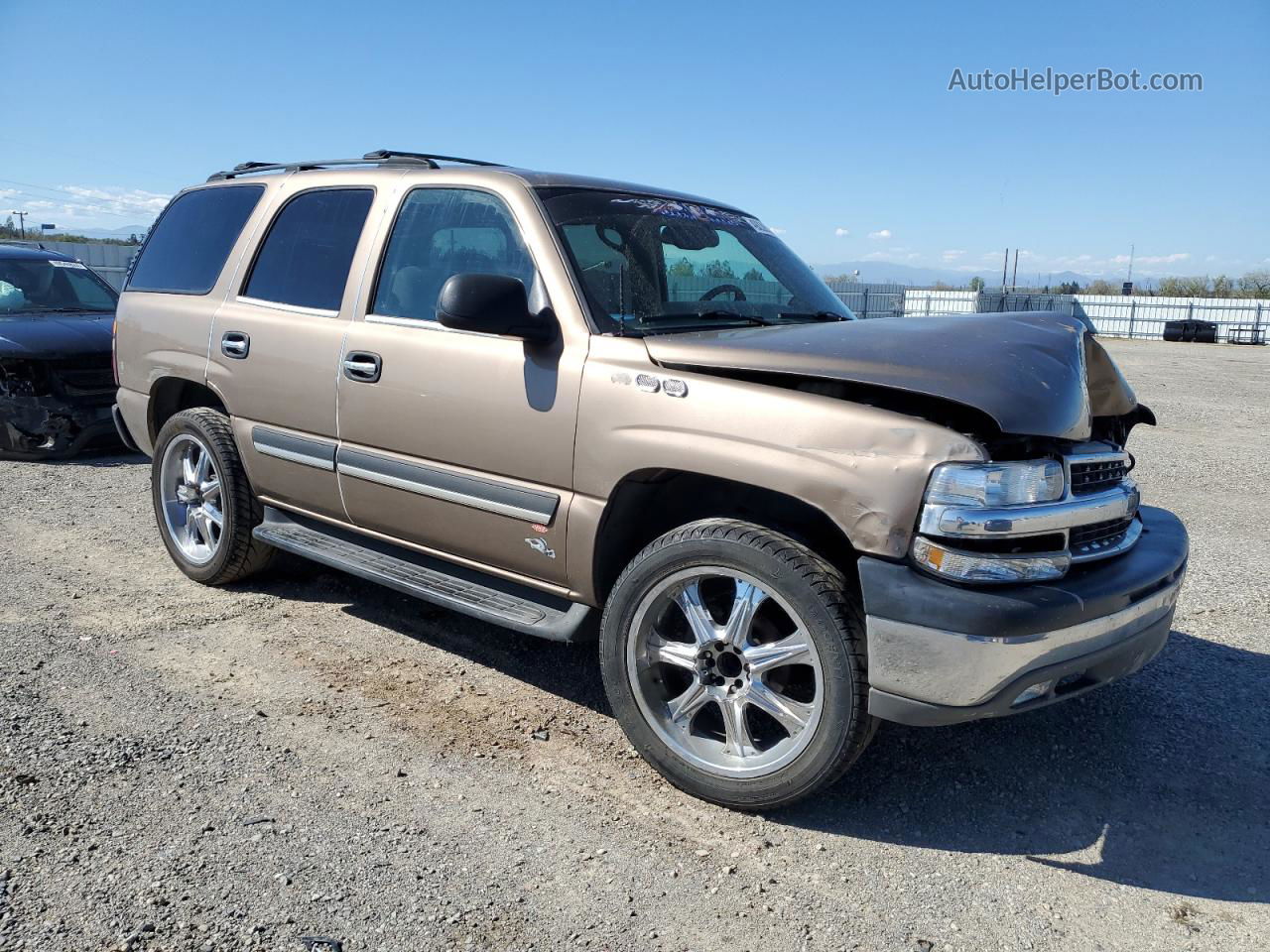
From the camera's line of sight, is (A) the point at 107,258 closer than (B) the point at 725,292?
No

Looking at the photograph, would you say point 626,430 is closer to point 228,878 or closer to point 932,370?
point 932,370

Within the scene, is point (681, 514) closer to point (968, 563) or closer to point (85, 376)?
point (968, 563)

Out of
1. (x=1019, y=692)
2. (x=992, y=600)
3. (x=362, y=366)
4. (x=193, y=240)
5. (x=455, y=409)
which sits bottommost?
(x=1019, y=692)

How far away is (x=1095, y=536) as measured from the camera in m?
2.97

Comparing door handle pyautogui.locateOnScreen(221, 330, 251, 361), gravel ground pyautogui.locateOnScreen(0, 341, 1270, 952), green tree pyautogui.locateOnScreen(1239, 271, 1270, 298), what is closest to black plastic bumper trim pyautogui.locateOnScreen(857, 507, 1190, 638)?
gravel ground pyautogui.locateOnScreen(0, 341, 1270, 952)

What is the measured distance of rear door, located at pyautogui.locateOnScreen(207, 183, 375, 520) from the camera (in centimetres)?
413

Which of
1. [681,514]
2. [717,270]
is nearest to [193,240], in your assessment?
[717,270]

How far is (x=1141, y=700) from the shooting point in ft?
12.8

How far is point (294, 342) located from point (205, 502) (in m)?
1.24

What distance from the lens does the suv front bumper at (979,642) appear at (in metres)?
2.56

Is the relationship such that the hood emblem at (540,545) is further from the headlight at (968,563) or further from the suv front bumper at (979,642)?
the headlight at (968,563)

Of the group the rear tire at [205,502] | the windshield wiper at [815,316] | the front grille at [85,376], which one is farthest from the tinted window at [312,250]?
the front grille at [85,376]

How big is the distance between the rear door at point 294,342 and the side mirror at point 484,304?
1.03 meters

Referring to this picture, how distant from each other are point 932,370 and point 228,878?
2.34 meters
